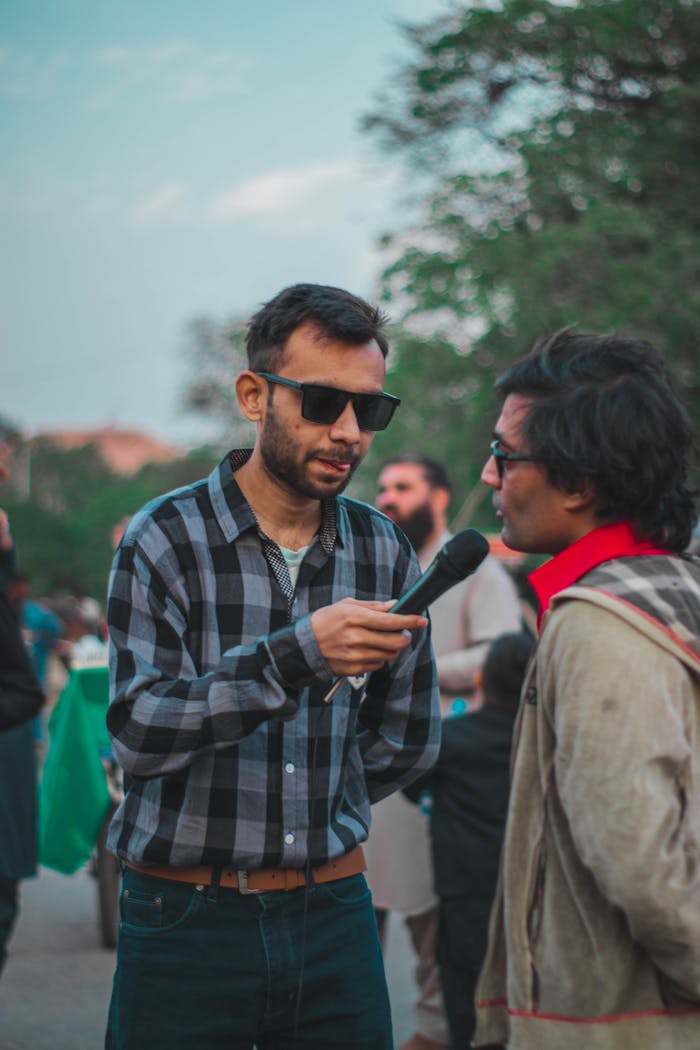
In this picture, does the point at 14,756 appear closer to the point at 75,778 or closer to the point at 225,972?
the point at 75,778

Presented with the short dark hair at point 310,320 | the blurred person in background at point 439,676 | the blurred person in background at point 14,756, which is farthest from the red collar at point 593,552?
the blurred person in background at point 14,756

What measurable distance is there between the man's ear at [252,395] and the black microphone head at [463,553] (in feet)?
2.05

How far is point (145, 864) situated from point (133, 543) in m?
0.63

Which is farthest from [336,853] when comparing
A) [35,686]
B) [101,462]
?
[101,462]

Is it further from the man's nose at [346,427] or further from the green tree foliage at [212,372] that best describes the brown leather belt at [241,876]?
the green tree foliage at [212,372]

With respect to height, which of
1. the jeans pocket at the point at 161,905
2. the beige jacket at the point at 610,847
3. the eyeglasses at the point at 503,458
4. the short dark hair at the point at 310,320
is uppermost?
the short dark hair at the point at 310,320

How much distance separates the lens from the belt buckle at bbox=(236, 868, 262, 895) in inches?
92.0

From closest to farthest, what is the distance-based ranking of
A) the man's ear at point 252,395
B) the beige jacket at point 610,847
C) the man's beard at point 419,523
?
the beige jacket at point 610,847 → the man's ear at point 252,395 → the man's beard at point 419,523

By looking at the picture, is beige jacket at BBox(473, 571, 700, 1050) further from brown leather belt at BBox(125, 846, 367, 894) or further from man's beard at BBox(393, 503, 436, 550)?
man's beard at BBox(393, 503, 436, 550)

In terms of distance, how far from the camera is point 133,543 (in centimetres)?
239

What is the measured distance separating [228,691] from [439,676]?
294 cm

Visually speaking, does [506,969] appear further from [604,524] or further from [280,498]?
[280,498]

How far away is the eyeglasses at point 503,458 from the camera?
2.22 metres

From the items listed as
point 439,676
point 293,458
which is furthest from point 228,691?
point 439,676
